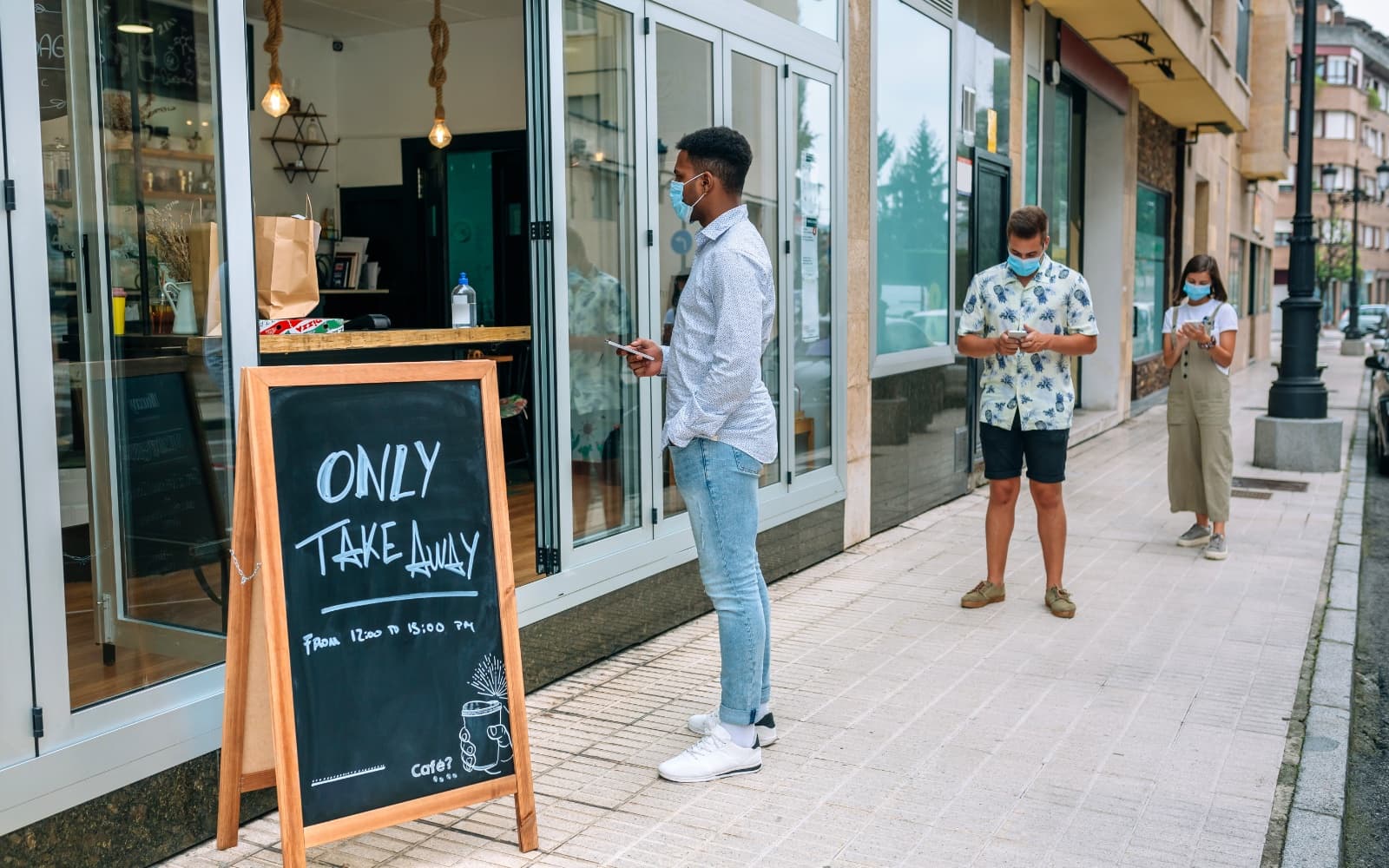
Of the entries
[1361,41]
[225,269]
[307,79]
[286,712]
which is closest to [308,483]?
[286,712]

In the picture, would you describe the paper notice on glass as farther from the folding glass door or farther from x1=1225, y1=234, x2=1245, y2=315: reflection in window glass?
x1=1225, y1=234, x2=1245, y2=315: reflection in window glass

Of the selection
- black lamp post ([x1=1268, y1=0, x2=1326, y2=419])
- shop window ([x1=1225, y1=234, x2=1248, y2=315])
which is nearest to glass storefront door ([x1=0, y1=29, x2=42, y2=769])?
black lamp post ([x1=1268, y1=0, x2=1326, y2=419])

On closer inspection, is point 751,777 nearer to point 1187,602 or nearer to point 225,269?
point 225,269

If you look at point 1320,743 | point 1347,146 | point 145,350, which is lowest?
point 1320,743

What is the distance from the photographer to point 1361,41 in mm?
73562

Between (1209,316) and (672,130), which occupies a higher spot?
(672,130)

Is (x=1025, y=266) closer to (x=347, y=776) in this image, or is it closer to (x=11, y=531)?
(x=347, y=776)

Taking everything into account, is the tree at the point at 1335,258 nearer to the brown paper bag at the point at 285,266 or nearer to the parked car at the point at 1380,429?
the parked car at the point at 1380,429

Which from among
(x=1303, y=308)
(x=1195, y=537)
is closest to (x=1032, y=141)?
(x=1303, y=308)

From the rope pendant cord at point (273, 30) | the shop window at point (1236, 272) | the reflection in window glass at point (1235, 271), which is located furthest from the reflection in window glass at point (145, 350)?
the reflection in window glass at point (1235, 271)

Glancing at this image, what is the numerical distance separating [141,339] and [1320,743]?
13.3 feet

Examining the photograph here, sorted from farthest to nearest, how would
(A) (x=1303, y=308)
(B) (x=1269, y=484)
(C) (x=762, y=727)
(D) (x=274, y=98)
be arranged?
(A) (x=1303, y=308)
(B) (x=1269, y=484)
(D) (x=274, y=98)
(C) (x=762, y=727)

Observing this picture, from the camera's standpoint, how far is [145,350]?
152 inches

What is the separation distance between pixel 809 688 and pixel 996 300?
2.18 meters
